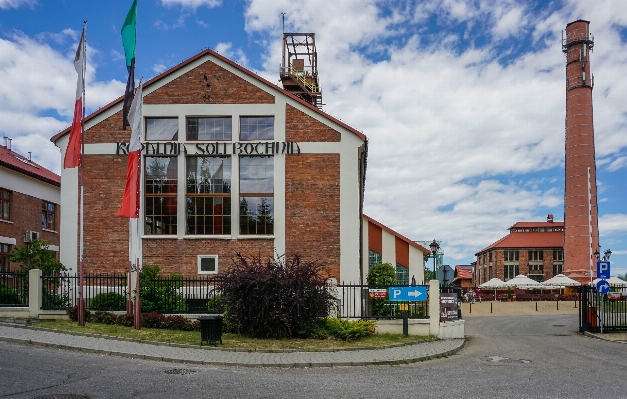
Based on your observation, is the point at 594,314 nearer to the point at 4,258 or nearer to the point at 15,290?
the point at 15,290

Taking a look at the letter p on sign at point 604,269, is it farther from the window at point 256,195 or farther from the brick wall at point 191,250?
the window at point 256,195

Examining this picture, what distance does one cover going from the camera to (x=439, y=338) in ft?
67.7

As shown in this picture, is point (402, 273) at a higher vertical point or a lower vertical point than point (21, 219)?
lower

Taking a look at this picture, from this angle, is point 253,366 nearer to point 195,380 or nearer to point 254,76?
point 195,380

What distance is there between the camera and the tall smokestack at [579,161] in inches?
2253

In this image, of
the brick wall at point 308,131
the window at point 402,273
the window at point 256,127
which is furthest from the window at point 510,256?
the window at point 256,127

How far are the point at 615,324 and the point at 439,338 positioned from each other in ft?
27.9

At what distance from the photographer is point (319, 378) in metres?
13.1

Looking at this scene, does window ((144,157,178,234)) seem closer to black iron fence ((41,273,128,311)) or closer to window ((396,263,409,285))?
black iron fence ((41,273,128,311))

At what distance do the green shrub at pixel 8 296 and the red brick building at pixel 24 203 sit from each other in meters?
11.4

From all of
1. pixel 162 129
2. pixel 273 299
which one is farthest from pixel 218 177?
pixel 273 299

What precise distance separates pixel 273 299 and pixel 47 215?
26.2m

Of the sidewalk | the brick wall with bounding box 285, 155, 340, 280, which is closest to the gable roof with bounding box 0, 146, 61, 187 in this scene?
the brick wall with bounding box 285, 155, 340, 280

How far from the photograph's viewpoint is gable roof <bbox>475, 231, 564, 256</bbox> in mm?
90312
